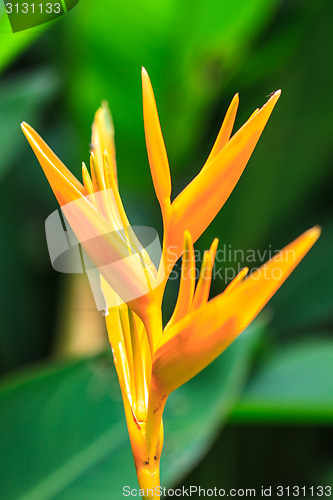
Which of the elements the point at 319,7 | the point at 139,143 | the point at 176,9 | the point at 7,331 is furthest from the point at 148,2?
the point at 7,331

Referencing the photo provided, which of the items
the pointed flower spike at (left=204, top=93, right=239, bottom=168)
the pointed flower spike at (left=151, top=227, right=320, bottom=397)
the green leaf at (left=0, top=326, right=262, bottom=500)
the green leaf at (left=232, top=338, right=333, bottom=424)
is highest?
the pointed flower spike at (left=204, top=93, right=239, bottom=168)

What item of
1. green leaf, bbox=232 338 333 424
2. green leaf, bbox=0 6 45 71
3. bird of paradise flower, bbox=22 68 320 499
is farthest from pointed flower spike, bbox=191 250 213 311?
green leaf, bbox=232 338 333 424

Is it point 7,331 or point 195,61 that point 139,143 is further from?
point 7,331

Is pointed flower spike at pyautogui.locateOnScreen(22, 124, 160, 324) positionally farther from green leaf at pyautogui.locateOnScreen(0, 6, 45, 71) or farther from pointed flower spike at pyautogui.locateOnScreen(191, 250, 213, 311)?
green leaf at pyautogui.locateOnScreen(0, 6, 45, 71)

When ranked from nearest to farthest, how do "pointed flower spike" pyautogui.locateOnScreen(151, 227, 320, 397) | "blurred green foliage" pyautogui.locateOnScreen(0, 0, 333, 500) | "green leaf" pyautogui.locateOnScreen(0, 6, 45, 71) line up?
"pointed flower spike" pyautogui.locateOnScreen(151, 227, 320, 397) → "green leaf" pyautogui.locateOnScreen(0, 6, 45, 71) → "blurred green foliage" pyautogui.locateOnScreen(0, 0, 333, 500)

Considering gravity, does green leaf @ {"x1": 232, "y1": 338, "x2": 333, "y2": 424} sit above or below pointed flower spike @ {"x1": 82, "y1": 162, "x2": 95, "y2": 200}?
below

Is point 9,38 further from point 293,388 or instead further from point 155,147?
point 293,388

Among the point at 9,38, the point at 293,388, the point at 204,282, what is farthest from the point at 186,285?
the point at 293,388
